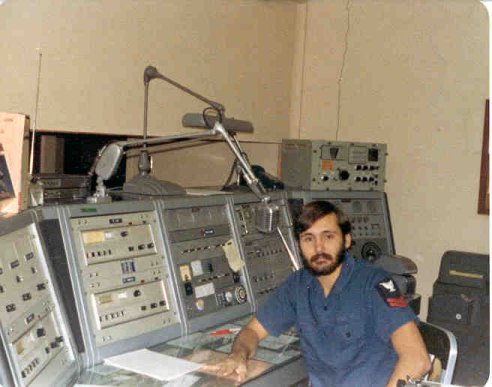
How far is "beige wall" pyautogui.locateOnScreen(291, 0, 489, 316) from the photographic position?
396cm

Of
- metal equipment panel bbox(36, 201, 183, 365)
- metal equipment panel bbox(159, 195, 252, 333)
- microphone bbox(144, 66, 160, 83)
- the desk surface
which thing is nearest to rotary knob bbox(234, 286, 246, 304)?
metal equipment panel bbox(159, 195, 252, 333)

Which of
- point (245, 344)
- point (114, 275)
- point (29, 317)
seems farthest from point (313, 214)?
point (29, 317)

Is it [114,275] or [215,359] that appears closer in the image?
[215,359]

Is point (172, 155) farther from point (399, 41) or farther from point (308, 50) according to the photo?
point (399, 41)

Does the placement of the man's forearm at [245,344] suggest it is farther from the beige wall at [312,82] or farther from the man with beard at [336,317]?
the beige wall at [312,82]

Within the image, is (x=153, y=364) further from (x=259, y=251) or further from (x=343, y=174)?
(x=343, y=174)

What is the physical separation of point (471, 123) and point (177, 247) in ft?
6.45

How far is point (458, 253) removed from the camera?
3902mm

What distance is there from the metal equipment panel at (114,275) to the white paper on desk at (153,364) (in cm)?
5

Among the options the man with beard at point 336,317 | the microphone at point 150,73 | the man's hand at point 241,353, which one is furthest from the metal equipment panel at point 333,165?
the man's hand at point 241,353

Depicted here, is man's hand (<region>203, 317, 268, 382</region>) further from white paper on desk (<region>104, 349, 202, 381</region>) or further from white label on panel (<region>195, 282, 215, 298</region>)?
white label on panel (<region>195, 282, 215, 298</region>)

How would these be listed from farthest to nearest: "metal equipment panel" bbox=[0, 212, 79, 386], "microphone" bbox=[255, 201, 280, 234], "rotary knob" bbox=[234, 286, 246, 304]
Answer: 1. "rotary knob" bbox=[234, 286, 246, 304]
2. "microphone" bbox=[255, 201, 280, 234]
3. "metal equipment panel" bbox=[0, 212, 79, 386]

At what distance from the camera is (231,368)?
2.31m

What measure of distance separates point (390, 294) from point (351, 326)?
0.18m
